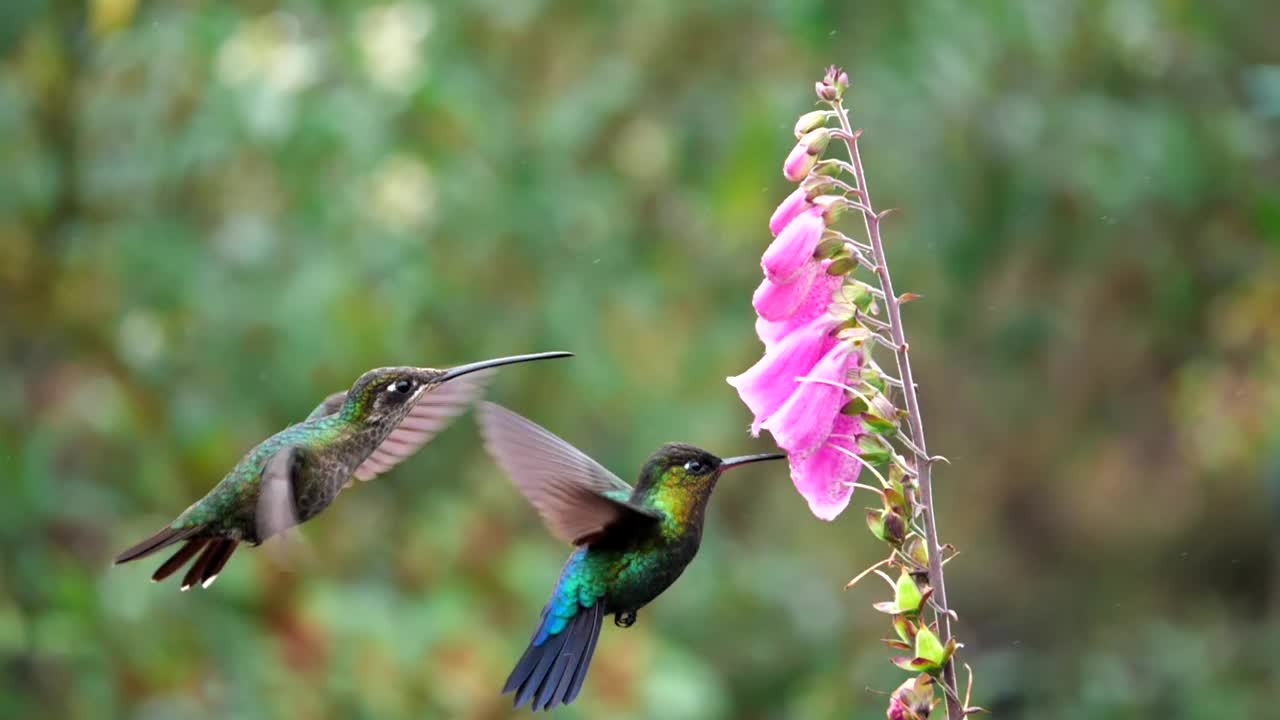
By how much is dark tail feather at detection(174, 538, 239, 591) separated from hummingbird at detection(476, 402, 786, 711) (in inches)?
22.8

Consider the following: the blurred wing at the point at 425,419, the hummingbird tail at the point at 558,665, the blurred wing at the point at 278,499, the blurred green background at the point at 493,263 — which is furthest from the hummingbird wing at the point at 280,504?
the blurred green background at the point at 493,263

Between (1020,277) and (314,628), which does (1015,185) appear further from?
(314,628)

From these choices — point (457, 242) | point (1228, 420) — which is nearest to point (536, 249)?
point (457, 242)

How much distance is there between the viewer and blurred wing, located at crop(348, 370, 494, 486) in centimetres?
254

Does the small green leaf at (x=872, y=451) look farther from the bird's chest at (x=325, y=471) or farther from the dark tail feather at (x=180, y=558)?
the dark tail feather at (x=180, y=558)

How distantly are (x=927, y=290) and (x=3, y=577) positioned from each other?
3.71 m

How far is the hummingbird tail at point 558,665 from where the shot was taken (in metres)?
2.14

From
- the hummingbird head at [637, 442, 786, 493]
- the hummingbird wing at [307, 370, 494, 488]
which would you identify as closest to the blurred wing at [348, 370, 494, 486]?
the hummingbird wing at [307, 370, 494, 488]

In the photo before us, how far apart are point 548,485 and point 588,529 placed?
0.10 m

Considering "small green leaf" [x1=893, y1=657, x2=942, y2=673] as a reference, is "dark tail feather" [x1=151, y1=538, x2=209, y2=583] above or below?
above

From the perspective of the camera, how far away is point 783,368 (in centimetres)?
204

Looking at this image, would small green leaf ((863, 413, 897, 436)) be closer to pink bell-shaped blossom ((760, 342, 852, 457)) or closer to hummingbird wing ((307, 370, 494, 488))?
pink bell-shaped blossom ((760, 342, 852, 457))

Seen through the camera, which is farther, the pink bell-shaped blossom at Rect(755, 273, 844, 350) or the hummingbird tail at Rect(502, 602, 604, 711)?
the hummingbird tail at Rect(502, 602, 604, 711)

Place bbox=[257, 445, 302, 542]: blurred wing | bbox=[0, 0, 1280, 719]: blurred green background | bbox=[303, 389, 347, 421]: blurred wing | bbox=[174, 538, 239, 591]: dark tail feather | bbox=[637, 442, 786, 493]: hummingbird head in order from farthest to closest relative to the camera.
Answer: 1. bbox=[0, 0, 1280, 719]: blurred green background
2. bbox=[303, 389, 347, 421]: blurred wing
3. bbox=[174, 538, 239, 591]: dark tail feather
4. bbox=[637, 442, 786, 493]: hummingbird head
5. bbox=[257, 445, 302, 542]: blurred wing
